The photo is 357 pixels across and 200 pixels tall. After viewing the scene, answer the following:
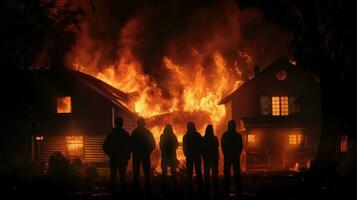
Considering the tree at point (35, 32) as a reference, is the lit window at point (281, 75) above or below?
below

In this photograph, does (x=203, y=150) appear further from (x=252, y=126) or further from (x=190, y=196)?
(x=252, y=126)

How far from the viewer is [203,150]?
1691cm

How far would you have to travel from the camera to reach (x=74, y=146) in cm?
4138

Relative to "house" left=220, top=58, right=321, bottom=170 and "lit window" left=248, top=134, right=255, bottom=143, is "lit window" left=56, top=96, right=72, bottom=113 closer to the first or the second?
"house" left=220, top=58, right=321, bottom=170

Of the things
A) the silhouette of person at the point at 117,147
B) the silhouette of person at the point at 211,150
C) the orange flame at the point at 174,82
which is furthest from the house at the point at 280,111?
the silhouette of person at the point at 117,147

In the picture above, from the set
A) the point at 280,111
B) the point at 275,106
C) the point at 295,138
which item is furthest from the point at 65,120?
the point at 295,138

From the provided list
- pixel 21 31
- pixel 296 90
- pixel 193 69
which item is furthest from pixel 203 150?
pixel 193 69

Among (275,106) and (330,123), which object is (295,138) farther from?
(330,123)

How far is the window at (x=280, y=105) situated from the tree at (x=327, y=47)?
1999 cm

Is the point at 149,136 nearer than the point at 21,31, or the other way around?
the point at 149,136

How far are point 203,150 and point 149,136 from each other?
172 cm

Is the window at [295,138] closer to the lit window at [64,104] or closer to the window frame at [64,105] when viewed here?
the window frame at [64,105]

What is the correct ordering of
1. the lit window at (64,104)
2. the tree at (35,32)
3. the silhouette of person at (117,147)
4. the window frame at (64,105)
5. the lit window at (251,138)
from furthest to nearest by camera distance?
the lit window at (251,138)
the lit window at (64,104)
the window frame at (64,105)
the tree at (35,32)
the silhouette of person at (117,147)

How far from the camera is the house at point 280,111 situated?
140 ft
